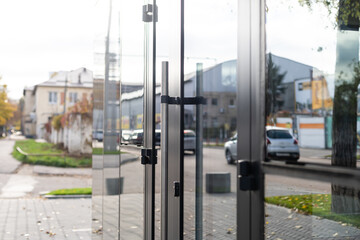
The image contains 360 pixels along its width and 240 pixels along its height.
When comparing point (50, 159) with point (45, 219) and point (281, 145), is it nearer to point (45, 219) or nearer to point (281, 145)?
point (45, 219)

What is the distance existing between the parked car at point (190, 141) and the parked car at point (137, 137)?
720mm

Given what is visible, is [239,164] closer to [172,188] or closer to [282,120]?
[282,120]

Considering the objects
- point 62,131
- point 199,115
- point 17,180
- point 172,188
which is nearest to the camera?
point 199,115

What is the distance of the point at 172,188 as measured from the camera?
255cm

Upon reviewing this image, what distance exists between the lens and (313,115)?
1282 millimetres

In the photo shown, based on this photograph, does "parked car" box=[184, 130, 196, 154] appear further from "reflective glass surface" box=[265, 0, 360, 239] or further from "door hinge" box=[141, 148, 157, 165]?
"reflective glass surface" box=[265, 0, 360, 239]

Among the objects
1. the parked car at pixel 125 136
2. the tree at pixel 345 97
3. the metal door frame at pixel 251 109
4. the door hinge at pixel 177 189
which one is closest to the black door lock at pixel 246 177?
the metal door frame at pixel 251 109

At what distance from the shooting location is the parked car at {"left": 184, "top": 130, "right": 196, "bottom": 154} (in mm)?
2252

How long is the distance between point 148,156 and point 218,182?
1030 millimetres

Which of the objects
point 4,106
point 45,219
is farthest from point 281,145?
point 4,106

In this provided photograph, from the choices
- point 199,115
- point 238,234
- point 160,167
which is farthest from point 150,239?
point 238,234

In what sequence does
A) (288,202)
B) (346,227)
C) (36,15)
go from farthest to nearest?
(36,15) → (288,202) → (346,227)

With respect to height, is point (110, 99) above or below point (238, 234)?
above

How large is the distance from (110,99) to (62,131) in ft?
73.4
